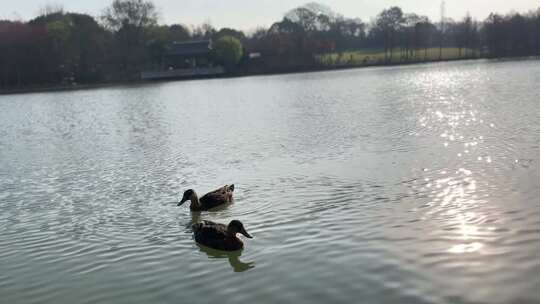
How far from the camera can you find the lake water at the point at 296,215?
6766 millimetres

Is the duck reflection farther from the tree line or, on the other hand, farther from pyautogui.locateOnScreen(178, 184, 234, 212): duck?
the tree line

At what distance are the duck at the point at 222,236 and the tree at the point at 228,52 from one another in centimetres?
8436

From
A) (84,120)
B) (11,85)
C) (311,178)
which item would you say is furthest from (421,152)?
(11,85)

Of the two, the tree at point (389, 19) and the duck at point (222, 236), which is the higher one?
the tree at point (389, 19)

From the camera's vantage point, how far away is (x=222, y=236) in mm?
8250

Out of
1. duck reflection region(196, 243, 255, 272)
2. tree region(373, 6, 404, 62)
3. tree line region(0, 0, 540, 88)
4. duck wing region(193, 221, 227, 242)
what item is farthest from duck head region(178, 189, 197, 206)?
tree region(373, 6, 404, 62)

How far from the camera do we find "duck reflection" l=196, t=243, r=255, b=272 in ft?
24.6

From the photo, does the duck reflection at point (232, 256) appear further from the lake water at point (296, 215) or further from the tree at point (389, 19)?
the tree at point (389, 19)

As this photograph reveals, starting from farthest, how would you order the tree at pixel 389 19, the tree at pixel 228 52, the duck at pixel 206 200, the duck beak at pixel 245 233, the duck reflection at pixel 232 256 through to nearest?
1. the tree at pixel 389 19
2. the tree at pixel 228 52
3. the duck at pixel 206 200
4. the duck beak at pixel 245 233
5. the duck reflection at pixel 232 256

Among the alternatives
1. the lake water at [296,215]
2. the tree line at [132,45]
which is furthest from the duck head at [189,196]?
the tree line at [132,45]

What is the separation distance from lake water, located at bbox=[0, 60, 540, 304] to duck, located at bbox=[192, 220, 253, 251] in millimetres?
172

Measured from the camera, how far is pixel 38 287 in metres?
7.45

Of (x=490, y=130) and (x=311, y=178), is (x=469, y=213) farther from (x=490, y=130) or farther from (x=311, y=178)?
(x=490, y=130)

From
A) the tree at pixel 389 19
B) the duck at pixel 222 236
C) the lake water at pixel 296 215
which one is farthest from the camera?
the tree at pixel 389 19
